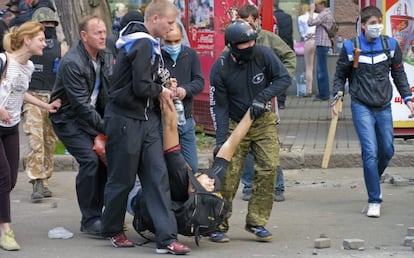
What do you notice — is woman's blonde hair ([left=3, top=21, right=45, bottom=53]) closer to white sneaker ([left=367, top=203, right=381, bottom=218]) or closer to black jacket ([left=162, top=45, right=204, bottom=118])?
black jacket ([left=162, top=45, right=204, bottom=118])

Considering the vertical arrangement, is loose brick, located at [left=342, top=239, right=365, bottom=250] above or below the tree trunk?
below

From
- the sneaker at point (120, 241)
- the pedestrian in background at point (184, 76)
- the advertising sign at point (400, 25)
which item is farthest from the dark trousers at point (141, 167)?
the advertising sign at point (400, 25)

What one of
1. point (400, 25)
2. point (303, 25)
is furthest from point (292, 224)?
point (303, 25)

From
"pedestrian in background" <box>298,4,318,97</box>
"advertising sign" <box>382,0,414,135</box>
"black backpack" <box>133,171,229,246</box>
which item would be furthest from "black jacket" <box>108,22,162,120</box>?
"pedestrian in background" <box>298,4,318,97</box>

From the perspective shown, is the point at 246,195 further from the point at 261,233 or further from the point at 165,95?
the point at 165,95

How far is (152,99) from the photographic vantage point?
303 inches

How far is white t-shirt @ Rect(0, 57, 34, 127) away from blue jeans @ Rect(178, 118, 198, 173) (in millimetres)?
1343

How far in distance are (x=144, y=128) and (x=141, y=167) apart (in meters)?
0.30

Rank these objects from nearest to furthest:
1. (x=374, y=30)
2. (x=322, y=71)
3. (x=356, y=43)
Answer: (x=374, y=30), (x=356, y=43), (x=322, y=71)

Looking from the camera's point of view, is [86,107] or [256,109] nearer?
[256,109]

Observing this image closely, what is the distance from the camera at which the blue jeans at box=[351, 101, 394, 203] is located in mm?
9172

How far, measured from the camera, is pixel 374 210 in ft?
30.0

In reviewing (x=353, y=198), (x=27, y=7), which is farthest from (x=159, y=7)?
(x=27, y=7)

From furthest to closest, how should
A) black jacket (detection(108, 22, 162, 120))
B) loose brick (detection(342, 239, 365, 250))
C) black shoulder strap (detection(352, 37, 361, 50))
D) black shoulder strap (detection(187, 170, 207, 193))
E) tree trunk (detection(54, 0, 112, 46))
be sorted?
1. tree trunk (detection(54, 0, 112, 46))
2. black shoulder strap (detection(352, 37, 361, 50))
3. loose brick (detection(342, 239, 365, 250))
4. black shoulder strap (detection(187, 170, 207, 193))
5. black jacket (detection(108, 22, 162, 120))
